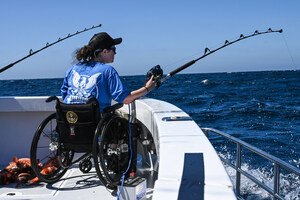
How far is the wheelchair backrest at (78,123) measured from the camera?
213 cm

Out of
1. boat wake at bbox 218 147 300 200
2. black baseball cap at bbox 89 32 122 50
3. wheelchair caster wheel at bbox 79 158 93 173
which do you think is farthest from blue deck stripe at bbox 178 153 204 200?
boat wake at bbox 218 147 300 200

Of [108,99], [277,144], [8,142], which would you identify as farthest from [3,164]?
[277,144]

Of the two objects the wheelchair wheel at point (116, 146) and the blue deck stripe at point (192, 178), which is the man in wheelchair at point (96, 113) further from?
the blue deck stripe at point (192, 178)

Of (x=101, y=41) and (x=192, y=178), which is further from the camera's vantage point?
(x=101, y=41)

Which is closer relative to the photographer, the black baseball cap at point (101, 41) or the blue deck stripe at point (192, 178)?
the blue deck stripe at point (192, 178)

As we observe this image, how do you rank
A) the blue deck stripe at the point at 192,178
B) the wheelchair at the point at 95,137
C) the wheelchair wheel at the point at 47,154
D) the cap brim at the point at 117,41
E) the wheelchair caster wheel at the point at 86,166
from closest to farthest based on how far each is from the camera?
the blue deck stripe at the point at 192,178 → the wheelchair at the point at 95,137 → the wheelchair wheel at the point at 47,154 → the cap brim at the point at 117,41 → the wheelchair caster wheel at the point at 86,166

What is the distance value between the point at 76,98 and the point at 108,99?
215 millimetres

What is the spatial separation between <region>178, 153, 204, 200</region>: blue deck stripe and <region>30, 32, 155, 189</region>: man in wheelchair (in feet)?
3.38

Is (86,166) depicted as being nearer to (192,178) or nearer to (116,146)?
(116,146)

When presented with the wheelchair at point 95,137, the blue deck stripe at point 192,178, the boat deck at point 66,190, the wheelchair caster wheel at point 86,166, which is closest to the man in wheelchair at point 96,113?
the wheelchair at point 95,137

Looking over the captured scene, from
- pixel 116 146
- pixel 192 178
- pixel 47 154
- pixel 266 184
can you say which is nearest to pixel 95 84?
pixel 116 146

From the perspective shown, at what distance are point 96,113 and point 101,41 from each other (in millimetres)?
545

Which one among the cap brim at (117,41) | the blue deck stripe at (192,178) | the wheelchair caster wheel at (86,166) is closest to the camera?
the blue deck stripe at (192,178)

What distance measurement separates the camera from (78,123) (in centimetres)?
218
